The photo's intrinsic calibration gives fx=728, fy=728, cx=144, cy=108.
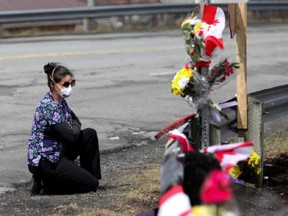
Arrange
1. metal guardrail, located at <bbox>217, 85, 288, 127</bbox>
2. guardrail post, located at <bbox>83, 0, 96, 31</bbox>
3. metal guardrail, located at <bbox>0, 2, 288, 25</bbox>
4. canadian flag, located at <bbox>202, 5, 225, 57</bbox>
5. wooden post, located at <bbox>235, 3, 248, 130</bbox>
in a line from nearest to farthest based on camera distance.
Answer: canadian flag, located at <bbox>202, 5, 225, 57</bbox> < wooden post, located at <bbox>235, 3, 248, 130</bbox> < metal guardrail, located at <bbox>217, 85, 288, 127</bbox> < metal guardrail, located at <bbox>0, 2, 288, 25</bbox> < guardrail post, located at <bbox>83, 0, 96, 31</bbox>

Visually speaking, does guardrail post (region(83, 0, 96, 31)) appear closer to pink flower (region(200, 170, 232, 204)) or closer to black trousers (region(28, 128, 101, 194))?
black trousers (region(28, 128, 101, 194))

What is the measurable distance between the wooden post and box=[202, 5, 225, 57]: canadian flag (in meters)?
1.06

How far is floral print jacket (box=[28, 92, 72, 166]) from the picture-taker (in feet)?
21.1

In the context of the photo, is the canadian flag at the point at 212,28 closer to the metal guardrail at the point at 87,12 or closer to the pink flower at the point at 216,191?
the pink flower at the point at 216,191

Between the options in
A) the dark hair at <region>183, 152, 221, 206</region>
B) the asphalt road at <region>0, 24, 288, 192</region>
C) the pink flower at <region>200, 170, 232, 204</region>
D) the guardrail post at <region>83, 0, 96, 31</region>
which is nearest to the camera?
the pink flower at <region>200, 170, 232, 204</region>

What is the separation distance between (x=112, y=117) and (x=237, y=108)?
3807mm

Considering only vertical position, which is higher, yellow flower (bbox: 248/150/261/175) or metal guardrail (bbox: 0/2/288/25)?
yellow flower (bbox: 248/150/261/175)

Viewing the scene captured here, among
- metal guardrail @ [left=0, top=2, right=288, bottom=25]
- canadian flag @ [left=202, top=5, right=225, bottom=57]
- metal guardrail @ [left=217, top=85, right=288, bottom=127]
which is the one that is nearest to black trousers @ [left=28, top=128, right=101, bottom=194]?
metal guardrail @ [left=217, top=85, right=288, bottom=127]

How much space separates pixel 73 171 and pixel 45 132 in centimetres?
43

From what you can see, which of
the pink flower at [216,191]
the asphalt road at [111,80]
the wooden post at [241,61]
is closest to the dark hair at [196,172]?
the pink flower at [216,191]

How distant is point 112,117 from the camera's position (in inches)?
392

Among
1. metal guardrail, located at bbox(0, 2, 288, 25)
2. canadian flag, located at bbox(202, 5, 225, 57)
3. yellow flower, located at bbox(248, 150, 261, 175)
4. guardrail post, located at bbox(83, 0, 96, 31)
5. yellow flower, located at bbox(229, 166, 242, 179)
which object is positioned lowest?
guardrail post, located at bbox(83, 0, 96, 31)

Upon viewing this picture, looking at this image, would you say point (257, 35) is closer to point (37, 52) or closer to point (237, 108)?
point (37, 52)

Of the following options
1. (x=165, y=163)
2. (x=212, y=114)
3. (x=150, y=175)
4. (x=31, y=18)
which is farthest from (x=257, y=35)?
(x=165, y=163)
